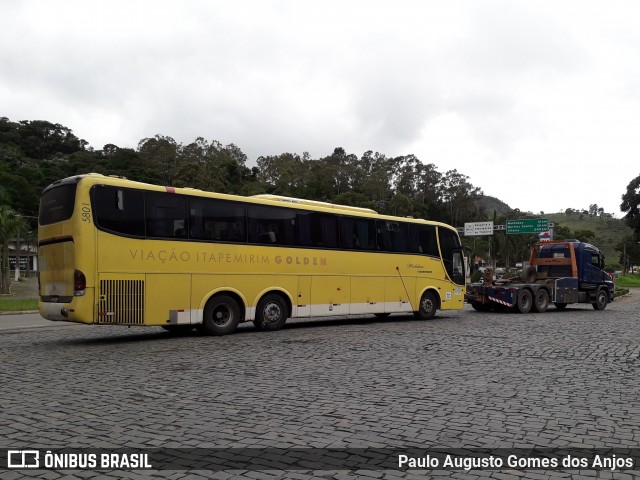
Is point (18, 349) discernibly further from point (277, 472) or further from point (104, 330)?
point (277, 472)

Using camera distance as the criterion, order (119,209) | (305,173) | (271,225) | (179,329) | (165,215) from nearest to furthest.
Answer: (119,209), (165,215), (179,329), (271,225), (305,173)

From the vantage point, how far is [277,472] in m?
4.21

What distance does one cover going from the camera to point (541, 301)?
Answer: 76.5 ft

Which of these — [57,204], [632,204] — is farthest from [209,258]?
[632,204]

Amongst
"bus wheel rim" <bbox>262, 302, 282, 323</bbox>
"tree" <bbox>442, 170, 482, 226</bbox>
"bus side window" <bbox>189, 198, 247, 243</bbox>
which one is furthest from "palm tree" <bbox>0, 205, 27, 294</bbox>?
"tree" <bbox>442, 170, 482, 226</bbox>

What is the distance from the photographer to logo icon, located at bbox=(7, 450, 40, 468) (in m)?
4.32

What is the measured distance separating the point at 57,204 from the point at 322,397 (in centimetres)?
800

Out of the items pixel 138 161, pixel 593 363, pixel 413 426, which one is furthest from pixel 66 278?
pixel 138 161

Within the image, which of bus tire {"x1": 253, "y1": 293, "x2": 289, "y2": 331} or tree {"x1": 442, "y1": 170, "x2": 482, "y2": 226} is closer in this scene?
bus tire {"x1": 253, "y1": 293, "x2": 289, "y2": 331}

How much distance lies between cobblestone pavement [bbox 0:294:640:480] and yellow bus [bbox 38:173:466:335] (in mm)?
1107

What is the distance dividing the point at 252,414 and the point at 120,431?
1.32m

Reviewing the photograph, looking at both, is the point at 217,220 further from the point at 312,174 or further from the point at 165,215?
the point at 312,174

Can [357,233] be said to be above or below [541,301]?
above

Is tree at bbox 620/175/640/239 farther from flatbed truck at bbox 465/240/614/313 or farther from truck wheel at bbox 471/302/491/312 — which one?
truck wheel at bbox 471/302/491/312
